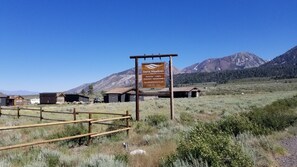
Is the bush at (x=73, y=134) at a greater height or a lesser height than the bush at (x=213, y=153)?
lesser

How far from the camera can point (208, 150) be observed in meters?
5.88

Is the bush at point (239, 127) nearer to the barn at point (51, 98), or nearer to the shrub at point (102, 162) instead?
the shrub at point (102, 162)

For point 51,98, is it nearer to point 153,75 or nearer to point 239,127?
point 153,75

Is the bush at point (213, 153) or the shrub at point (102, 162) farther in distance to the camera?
the shrub at point (102, 162)

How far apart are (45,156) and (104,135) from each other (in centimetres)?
455

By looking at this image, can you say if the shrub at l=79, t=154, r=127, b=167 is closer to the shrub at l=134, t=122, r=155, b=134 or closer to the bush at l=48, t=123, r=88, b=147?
the bush at l=48, t=123, r=88, b=147

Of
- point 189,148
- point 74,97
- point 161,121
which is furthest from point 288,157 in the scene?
point 74,97

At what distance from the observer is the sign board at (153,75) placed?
53.6 feet

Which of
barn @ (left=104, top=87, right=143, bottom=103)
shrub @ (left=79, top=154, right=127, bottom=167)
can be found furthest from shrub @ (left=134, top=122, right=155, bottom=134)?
barn @ (left=104, top=87, right=143, bottom=103)

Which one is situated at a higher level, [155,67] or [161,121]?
[155,67]

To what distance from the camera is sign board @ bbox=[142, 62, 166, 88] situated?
16.3 meters

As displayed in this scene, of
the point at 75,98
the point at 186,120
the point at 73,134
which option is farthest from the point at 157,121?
the point at 75,98

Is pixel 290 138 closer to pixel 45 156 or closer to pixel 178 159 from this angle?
pixel 178 159

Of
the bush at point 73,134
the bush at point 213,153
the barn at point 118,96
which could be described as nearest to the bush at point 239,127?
the bush at point 213,153
